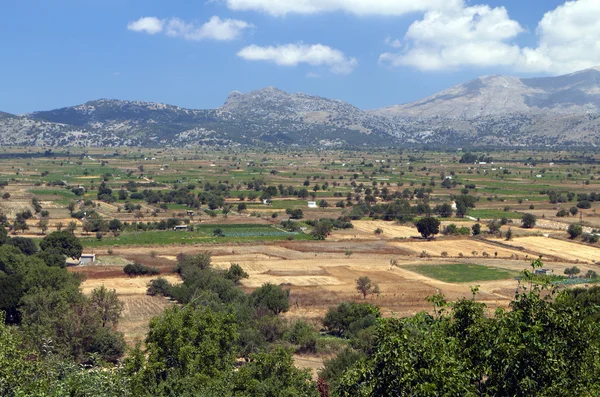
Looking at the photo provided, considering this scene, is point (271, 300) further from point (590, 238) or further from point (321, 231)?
point (590, 238)

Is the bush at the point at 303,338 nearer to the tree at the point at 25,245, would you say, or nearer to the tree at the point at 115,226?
the tree at the point at 25,245

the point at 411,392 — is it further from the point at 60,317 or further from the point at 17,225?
the point at 17,225

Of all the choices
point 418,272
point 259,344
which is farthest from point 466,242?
point 259,344

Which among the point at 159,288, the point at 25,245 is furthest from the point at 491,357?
the point at 25,245

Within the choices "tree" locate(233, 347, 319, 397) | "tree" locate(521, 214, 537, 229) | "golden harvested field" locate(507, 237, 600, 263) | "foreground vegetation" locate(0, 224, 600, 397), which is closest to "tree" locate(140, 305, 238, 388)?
"foreground vegetation" locate(0, 224, 600, 397)

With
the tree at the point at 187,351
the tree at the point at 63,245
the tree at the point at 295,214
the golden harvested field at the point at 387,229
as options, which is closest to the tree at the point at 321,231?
the golden harvested field at the point at 387,229

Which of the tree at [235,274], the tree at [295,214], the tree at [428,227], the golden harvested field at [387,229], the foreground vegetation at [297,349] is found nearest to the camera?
the foreground vegetation at [297,349]
